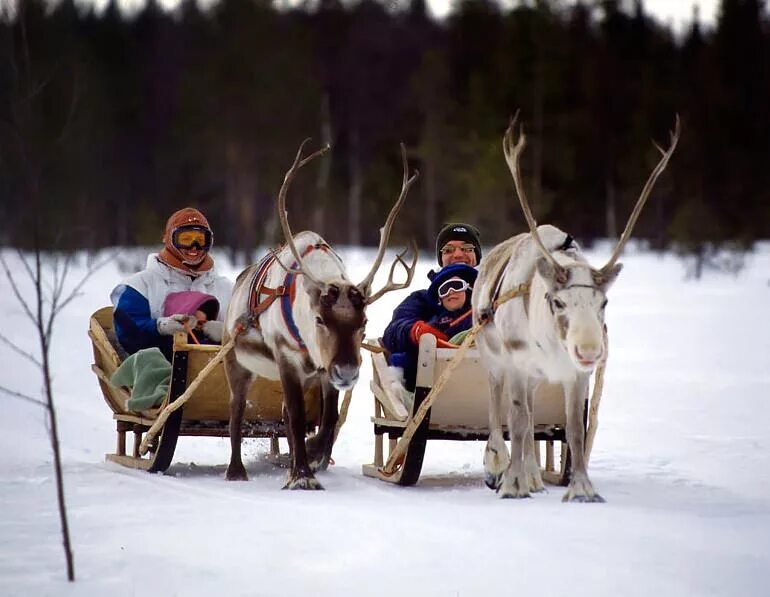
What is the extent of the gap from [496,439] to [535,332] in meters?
0.91

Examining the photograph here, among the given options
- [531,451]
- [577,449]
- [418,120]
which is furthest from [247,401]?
[418,120]

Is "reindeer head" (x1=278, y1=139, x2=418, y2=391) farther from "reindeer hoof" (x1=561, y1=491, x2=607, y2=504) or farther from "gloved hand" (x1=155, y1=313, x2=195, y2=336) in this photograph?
"gloved hand" (x1=155, y1=313, x2=195, y2=336)

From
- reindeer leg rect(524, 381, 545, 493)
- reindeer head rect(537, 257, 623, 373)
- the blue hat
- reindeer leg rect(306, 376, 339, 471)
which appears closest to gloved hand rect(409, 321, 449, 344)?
the blue hat

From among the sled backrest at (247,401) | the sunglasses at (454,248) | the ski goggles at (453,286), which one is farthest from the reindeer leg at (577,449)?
the sled backrest at (247,401)

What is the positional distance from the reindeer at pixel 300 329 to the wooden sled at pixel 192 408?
0.25 metres

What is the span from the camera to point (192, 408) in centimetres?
744

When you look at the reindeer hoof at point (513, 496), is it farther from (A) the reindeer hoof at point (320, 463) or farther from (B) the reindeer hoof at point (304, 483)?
(A) the reindeer hoof at point (320, 463)

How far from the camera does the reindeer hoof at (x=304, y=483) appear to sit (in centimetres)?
654

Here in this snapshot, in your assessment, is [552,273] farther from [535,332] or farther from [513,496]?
[513,496]

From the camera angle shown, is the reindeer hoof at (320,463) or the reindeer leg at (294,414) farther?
the reindeer hoof at (320,463)

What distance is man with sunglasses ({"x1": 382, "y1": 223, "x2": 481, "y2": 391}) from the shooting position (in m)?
6.92

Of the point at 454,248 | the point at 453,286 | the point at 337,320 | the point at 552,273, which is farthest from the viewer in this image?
the point at 454,248

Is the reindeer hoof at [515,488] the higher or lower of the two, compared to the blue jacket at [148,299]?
lower

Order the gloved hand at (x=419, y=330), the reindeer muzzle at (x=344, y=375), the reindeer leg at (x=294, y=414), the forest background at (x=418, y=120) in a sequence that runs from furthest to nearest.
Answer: the forest background at (x=418, y=120) < the gloved hand at (x=419, y=330) < the reindeer leg at (x=294, y=414) < the reindeer muzzle at (x=344, y=375)
